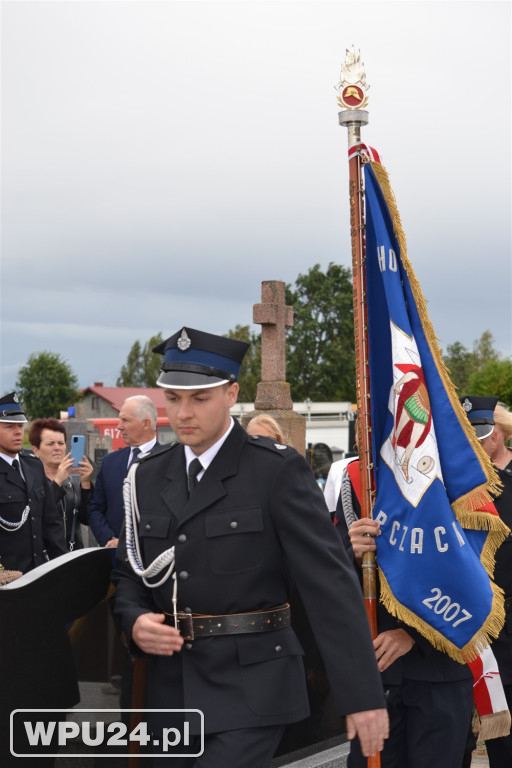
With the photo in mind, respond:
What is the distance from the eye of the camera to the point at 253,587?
9.04ft


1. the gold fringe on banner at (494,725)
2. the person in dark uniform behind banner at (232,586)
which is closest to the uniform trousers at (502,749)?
the gold fringe on banner at (494,725)

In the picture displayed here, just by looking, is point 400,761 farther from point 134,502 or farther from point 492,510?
point 134,502

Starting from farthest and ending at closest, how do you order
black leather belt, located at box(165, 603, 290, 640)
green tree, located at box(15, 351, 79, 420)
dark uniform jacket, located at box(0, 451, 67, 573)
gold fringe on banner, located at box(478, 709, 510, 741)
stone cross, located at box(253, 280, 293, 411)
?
1. green tree, located at box(15, 351, 79, 420)
2. stone cross, located at box(253, 280, 293, 411)
3. dark uniform jacket, located at box(0, 451, 67, 573)
4. gold fringe on banner, located at box(478, 709, 510, 741)
5. black leather belt, located at box(165, 603, 290, 640)

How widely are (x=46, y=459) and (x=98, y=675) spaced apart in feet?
14.1

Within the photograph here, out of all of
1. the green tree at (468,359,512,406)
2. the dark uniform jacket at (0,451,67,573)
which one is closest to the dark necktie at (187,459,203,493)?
the dark uniform jacket at (0,451,67,573)

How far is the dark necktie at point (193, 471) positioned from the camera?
2879mm

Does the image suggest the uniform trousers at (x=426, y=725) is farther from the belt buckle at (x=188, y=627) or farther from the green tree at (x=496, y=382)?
the green tree at (x=496, y=382)

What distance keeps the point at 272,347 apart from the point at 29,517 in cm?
1097

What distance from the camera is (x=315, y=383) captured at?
54.8 m

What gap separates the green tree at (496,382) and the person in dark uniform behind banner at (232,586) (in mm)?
22865

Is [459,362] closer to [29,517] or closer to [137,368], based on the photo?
[137,368]

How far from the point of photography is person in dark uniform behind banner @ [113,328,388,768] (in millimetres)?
2664

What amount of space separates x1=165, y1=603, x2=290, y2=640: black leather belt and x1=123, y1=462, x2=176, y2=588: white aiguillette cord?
0.46 feet

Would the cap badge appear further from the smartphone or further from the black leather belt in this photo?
the smartphone
